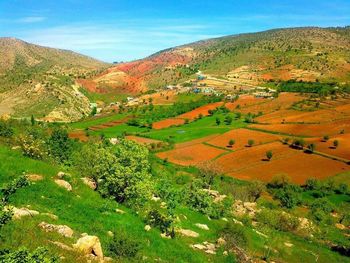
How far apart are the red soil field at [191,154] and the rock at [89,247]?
11298 cm

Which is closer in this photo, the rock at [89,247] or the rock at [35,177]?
the rock at [89,247]

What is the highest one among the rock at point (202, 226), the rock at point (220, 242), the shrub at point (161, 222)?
the shrub at point (161, 222)

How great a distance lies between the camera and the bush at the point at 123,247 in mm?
26141

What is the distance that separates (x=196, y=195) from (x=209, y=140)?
10962 cm

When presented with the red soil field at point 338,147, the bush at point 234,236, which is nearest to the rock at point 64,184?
the bush at point 234,236

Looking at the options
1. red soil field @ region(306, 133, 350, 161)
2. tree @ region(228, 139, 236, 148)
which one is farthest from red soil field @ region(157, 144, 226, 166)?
red soil field @ region(306, 133, 350, 161)

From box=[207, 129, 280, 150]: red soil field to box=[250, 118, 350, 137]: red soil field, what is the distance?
8446 millimetres

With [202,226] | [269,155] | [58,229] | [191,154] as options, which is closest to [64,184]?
[58,229]

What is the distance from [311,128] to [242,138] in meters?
32.6

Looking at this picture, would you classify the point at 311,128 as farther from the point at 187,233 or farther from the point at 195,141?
the point at 187,233

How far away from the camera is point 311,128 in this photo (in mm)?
170875

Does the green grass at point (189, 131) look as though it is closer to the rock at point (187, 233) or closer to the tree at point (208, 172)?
the tree at point (208, 172)

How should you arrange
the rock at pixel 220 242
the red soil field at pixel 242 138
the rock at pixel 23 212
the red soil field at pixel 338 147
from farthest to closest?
the red soil field at pixel 242 138 → the red soil field at pixel 338 147 → the rock at pixel 220 242 → the rock at pixel 23 212

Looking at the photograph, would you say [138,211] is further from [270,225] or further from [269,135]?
[269,135]
